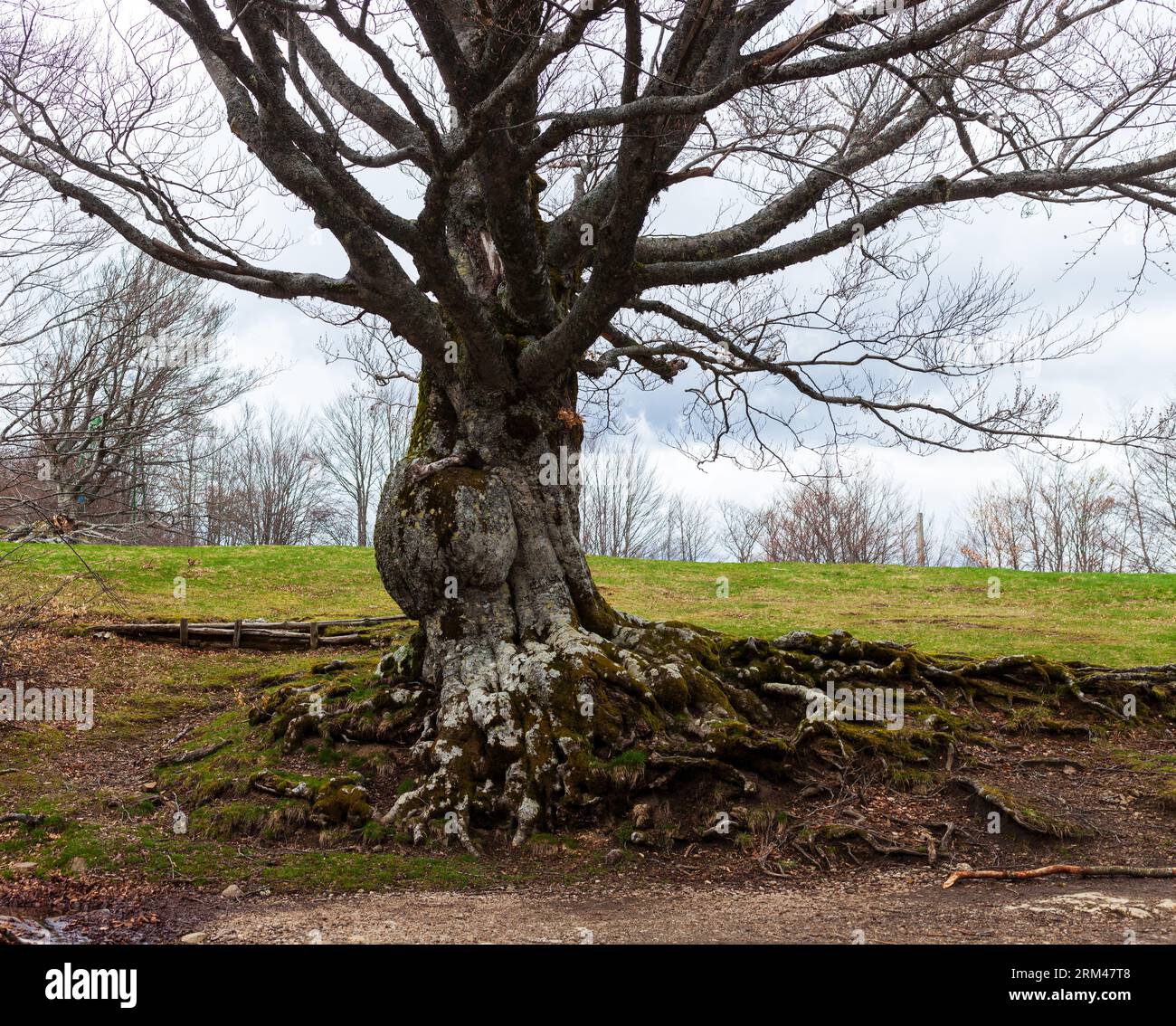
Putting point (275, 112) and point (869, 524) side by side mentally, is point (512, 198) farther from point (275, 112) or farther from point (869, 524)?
point (869, 524)

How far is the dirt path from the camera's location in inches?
191

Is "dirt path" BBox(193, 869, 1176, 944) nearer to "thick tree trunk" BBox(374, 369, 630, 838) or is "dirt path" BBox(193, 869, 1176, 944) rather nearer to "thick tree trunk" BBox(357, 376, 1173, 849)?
"thick tree trunk" BBox(357, 376, 1173, 849)

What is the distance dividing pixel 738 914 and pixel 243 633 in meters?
11.7

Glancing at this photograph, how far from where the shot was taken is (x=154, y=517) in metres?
8.58

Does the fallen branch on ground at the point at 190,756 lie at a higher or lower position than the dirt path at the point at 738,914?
higher

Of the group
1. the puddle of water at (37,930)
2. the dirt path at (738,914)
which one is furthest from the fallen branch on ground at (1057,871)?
the puddle of water at (37,930)

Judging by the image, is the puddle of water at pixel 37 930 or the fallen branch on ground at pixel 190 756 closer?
the puddle of water at pixel 37 930

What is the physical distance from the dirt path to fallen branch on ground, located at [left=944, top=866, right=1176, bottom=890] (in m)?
0.08

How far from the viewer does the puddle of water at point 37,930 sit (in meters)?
4.89

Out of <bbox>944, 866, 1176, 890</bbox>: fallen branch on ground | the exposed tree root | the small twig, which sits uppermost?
the exposed tree root

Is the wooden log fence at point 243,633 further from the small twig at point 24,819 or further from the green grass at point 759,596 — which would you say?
the small twig at point 24,819

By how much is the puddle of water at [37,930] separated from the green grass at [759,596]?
10019 millimetres

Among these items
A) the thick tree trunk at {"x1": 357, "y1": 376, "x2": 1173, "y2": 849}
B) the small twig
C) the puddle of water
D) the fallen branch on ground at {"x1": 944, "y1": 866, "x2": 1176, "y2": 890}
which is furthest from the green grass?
the puddle of water
